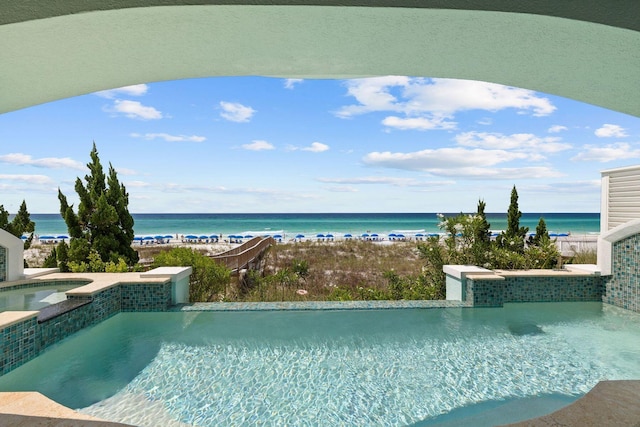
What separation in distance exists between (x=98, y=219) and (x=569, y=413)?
8567 millimetres

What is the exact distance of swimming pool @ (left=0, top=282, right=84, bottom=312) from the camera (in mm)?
5758

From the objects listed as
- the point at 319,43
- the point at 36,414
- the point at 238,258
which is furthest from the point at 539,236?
the point at 36,414

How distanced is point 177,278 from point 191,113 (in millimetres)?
28970

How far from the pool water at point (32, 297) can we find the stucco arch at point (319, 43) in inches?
197

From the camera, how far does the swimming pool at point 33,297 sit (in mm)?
5758

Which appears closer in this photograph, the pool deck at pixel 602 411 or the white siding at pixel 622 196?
the pool deck at pixel 602 411

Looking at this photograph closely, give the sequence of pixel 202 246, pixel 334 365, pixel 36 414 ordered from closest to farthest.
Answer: pixel 36 414 < pixel 334 365 < pixel 202 246

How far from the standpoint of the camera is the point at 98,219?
7961 mm

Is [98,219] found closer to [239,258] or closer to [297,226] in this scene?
[239,258]

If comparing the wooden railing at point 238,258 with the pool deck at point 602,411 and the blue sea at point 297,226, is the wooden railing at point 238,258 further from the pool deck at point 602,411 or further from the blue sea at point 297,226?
the blue sea at point 297,226

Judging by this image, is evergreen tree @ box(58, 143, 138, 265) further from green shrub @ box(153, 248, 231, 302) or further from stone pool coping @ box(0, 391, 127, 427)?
stone pool coping @ box(0, 391, 127, 427)

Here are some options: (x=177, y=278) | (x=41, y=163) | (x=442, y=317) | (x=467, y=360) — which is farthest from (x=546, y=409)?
(x=41, y=163)

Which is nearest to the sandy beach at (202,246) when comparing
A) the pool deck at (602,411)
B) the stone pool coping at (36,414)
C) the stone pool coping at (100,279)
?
the stone pool coping at (100,279)

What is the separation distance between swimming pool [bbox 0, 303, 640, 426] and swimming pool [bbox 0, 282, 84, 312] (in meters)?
1.13
